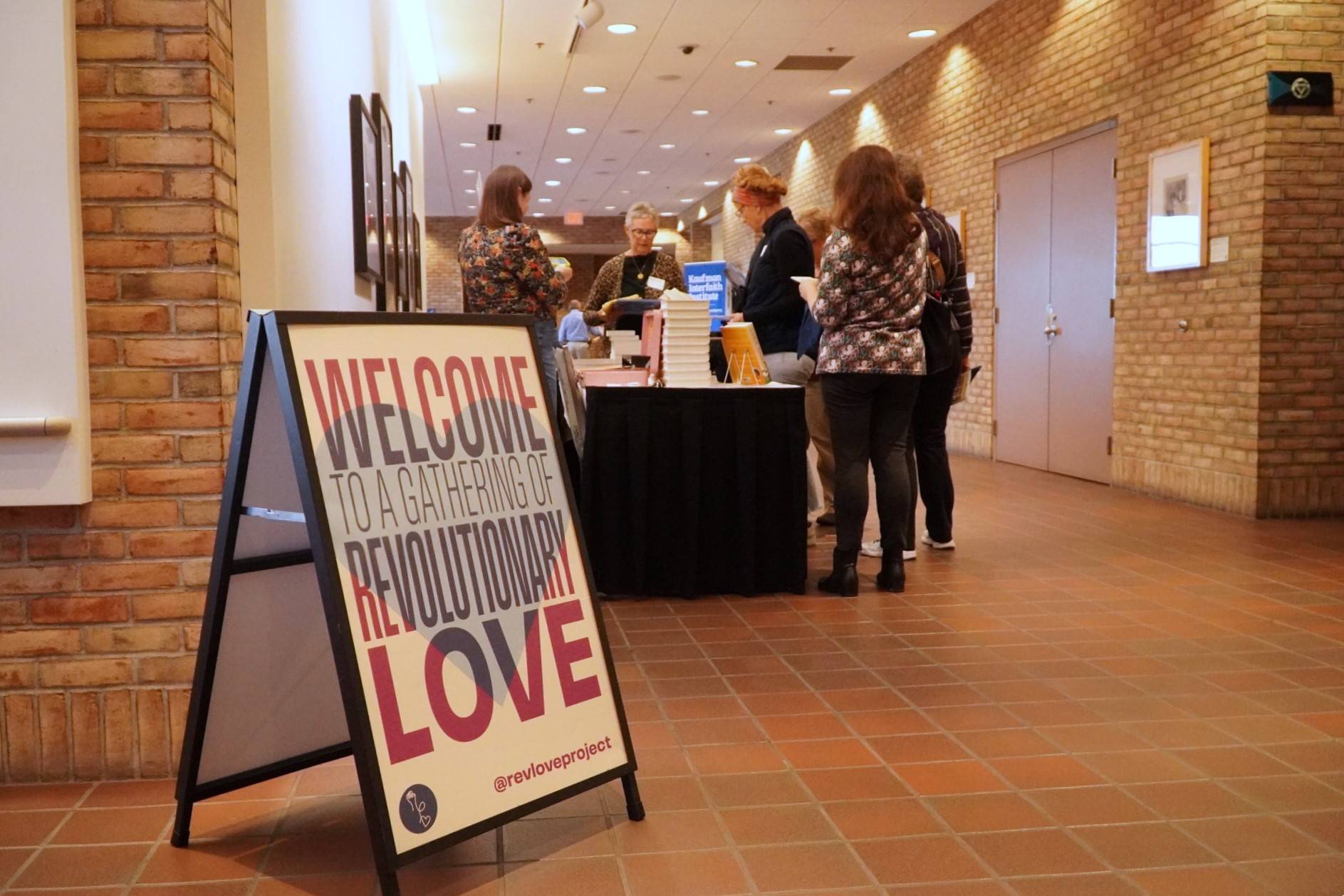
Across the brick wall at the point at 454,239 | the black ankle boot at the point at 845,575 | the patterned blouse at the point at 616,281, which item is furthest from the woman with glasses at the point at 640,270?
the brick wall at the point at 454,239

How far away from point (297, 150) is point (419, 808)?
2043 millimetres

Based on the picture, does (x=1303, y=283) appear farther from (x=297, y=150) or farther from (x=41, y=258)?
(x=41, y=258)

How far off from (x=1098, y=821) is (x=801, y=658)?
125 cm

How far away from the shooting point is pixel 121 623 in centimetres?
241

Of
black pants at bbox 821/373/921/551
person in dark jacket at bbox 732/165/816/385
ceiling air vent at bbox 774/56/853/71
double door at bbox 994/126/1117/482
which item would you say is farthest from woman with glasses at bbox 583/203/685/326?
ceiling air vent at bbox 774/56/853/71

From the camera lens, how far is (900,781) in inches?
95.7

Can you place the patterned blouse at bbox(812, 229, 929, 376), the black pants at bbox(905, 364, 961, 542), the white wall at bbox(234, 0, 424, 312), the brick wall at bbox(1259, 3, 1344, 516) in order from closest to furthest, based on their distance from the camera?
the white wall at bbox(234, 0, 424, 312) → the patterned blouse at bbox(812, 229, 929, 376) → the black pants at bbox(905, 364, 961, 542) → the brick wall at bbox(1259, 3, 1344, 516)

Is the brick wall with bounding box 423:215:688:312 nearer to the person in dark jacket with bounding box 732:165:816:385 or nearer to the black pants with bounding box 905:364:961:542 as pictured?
the person in dark jacket with bounding box 732:165:816:385

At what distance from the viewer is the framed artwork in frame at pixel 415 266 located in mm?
8867

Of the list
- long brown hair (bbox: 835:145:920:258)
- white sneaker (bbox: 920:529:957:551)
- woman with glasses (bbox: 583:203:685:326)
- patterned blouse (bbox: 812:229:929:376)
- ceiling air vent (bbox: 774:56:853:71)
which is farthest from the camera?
ceiling air vent (bbox: 774:56:853:71)

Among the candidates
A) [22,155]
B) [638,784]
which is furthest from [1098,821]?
[22,155]

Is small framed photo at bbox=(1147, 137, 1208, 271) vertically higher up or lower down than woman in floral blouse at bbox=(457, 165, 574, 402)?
higher up

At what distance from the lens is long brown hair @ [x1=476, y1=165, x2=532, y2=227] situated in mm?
4688

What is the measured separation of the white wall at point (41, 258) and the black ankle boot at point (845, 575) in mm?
2612
